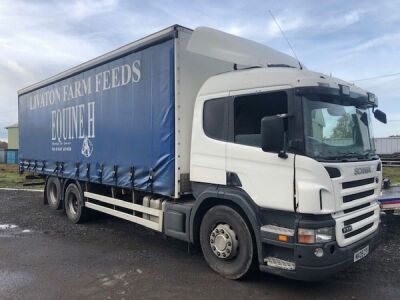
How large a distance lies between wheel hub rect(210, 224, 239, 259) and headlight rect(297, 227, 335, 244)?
105 cm

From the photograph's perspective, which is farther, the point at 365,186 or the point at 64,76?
the point at 64,76

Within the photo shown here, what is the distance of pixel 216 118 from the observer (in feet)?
18.8

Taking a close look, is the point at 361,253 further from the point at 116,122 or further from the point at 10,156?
the point at 10,156

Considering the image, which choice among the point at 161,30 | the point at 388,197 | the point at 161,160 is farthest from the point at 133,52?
the point at 388,197

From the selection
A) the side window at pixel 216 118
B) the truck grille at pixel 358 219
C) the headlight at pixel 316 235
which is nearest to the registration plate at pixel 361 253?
the truck grille at pixel 358 219

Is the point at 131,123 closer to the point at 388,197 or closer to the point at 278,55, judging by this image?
the point at 278,55

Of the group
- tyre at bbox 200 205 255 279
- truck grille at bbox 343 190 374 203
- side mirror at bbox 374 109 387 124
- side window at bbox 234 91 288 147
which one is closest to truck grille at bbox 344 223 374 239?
truck grille at bbox 343 190 374 203

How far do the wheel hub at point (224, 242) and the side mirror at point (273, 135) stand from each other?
136cm

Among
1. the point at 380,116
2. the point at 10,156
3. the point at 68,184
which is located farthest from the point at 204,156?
the point at 10,156

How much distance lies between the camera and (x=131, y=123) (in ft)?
23.9

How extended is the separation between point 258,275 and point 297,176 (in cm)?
169

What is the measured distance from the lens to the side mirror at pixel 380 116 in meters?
5.90

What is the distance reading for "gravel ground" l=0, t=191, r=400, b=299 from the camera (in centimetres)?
505

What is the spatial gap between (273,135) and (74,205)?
673cm
